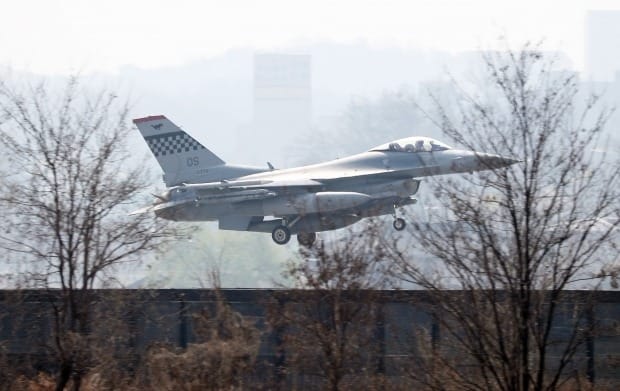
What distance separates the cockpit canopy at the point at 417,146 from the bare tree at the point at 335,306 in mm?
15886

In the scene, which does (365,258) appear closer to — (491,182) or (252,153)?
(491,182)

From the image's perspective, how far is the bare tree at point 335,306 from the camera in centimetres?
1088

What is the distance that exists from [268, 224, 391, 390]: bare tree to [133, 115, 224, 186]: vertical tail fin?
20441mm

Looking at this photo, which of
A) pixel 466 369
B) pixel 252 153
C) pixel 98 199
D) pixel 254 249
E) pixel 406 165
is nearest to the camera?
pixel 466 369

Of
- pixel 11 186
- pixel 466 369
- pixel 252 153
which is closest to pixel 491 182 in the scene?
pixel 466 369

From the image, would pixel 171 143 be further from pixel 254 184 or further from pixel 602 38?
pixel 602 38

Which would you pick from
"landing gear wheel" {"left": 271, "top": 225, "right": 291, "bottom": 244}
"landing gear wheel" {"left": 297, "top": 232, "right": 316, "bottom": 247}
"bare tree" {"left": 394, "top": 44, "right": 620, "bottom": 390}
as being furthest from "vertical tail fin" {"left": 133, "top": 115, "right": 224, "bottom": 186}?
"bare tree" {"left": 394, "top": 44, "right": 620, "bottom": 390}

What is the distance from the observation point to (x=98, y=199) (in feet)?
38.8

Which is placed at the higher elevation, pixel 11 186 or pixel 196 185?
pixel 196 185

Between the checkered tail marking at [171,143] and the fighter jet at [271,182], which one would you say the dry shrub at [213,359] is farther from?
the checkered tail marking at [171,143]

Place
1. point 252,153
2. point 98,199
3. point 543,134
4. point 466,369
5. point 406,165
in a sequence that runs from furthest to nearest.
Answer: point 252,153 → point 406,165 → point 98,199 → point 466,369 → point 543,134

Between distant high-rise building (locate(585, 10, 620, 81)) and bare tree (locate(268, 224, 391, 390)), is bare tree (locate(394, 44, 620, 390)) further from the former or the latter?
distant high-rise building (locate(585, 10, 620, 81))

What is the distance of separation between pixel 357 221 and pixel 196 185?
56.4ft

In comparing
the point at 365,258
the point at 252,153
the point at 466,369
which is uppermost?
the point at 252,153
